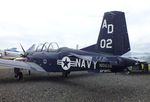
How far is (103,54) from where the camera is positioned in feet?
37.6

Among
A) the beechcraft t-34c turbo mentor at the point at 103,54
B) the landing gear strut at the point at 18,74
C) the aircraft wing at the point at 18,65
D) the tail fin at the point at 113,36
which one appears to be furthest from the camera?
the landing gear strut at the point at 18,74

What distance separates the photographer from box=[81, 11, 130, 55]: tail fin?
439 inches

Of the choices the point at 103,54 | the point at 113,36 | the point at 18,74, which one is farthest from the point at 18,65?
the point at 113,36

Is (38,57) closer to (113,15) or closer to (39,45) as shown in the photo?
(39,45)

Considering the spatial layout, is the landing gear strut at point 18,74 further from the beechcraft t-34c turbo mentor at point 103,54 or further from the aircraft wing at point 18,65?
the aircraft wing at point 18,65

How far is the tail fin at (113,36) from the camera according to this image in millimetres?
11153

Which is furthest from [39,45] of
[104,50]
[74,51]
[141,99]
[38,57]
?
[141,99]

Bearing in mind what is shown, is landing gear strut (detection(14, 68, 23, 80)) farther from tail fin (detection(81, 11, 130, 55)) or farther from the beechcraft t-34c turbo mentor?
tail fin (detection(81, 11, 130, 55))

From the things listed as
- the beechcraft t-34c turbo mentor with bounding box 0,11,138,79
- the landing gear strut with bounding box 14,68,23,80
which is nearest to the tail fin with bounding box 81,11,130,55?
the beechcraft t-34c turbo mentor with bounding box 0,11,138,79

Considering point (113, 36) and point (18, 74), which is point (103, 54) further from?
point (18, 74)

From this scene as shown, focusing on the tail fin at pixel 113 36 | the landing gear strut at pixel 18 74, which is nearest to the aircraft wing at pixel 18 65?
the landing gear strut at pixel 18 74

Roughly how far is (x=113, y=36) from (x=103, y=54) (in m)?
0.88

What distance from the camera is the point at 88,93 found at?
9359 millimetres

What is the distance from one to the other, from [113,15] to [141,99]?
184 inches
